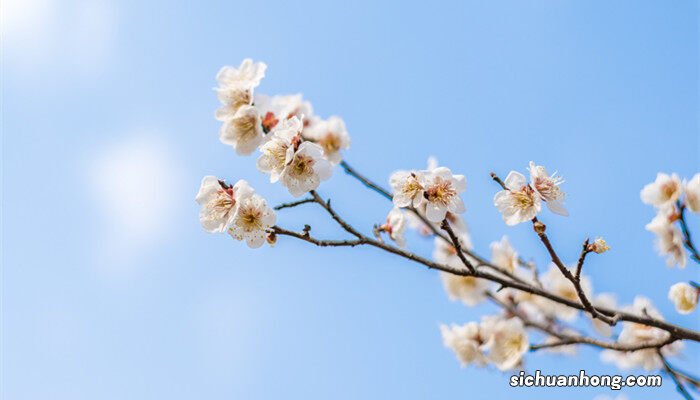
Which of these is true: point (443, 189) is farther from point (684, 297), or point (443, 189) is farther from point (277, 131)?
point (684, 297)

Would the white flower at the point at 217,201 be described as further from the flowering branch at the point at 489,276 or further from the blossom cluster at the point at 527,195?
the blossom cluster at the point at 527,195

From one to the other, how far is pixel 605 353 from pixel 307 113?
285 cm

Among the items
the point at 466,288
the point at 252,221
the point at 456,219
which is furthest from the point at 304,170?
the point at 466,288

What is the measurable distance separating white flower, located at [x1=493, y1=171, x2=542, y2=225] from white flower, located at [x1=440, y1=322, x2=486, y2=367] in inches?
57.6

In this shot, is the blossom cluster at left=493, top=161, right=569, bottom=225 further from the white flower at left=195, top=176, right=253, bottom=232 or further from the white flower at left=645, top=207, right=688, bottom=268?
the white flower at left=195, top=176, right=253, bottom=232

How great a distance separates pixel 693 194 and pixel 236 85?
208 cm

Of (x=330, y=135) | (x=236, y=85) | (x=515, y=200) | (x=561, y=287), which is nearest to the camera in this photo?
(x=515, y=200)

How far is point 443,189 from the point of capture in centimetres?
213

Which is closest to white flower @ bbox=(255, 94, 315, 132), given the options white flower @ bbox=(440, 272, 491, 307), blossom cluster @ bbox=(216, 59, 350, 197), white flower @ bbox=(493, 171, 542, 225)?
blossom cluster @ bbox=(216, 59, 350, 197)

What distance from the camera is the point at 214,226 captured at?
84.6 inches

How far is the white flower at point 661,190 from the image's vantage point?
260 centimetres

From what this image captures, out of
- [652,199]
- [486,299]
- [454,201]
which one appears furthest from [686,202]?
[486,299]

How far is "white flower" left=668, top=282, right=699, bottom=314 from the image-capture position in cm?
265

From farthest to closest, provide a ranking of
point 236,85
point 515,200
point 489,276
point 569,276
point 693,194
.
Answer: point 236,85
point 693,194
point 515,200
point 489,276
point 569,276
